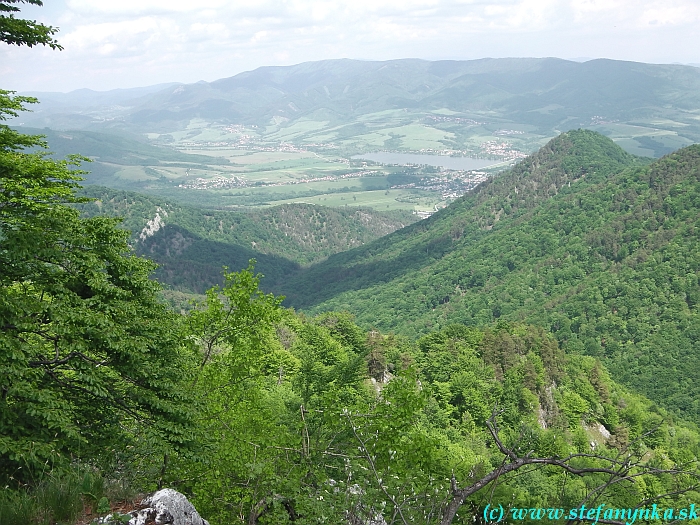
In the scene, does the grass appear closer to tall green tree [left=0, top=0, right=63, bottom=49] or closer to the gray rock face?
the gray rock face

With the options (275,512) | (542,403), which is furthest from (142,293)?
(542,403)

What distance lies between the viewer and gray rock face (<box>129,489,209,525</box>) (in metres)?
9.91

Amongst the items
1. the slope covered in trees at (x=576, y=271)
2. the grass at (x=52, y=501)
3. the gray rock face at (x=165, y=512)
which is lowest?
the slope covered in trees at (x=576, y=271)

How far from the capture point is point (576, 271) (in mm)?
136375

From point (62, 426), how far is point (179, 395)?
3.71 metres

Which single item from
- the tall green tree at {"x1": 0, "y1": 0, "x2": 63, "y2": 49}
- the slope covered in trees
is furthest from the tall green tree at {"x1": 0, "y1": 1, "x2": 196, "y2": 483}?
the slope covered in trees

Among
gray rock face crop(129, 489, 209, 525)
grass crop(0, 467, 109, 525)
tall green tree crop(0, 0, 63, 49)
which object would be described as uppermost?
tall green tree crop(0, 0, 63, 49)

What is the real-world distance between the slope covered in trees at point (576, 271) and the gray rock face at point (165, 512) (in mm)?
92096

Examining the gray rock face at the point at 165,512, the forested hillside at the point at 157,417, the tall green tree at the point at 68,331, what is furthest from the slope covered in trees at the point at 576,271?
the gray rock face at the point at 165,512

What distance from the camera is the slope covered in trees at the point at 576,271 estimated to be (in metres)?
104

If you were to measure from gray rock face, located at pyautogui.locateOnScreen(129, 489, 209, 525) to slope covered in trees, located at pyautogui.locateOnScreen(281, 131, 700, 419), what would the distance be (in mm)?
92096

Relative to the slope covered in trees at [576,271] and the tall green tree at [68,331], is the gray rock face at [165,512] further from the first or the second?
the slope covered in trees at [576,271]

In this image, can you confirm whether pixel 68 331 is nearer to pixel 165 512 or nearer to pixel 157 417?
pixel 157 417

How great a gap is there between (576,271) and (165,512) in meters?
140
